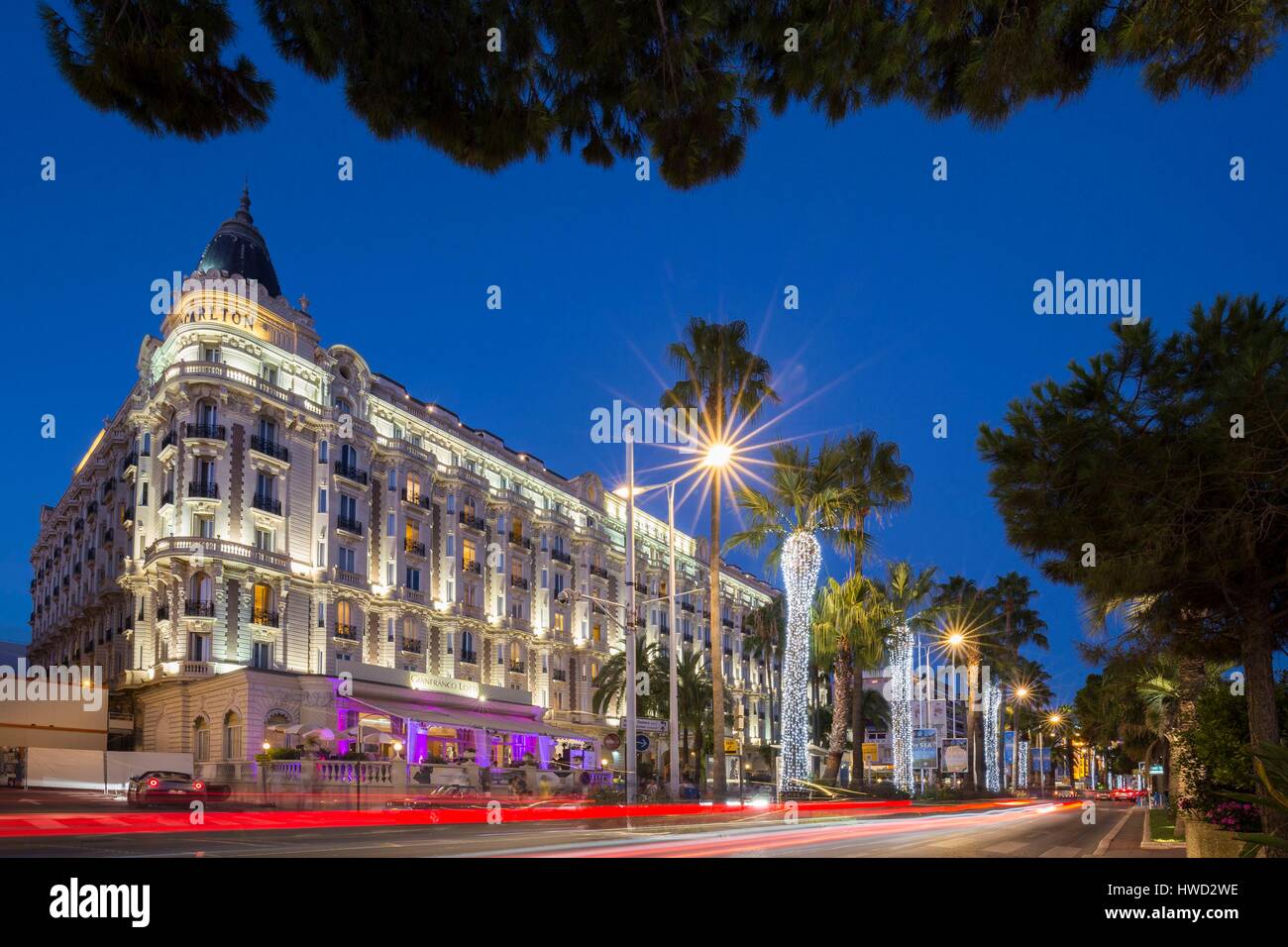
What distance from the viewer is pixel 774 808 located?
1222 inches

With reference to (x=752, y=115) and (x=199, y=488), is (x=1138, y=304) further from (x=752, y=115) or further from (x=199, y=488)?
(x=199, y=488)

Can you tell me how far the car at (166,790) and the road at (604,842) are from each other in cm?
1011

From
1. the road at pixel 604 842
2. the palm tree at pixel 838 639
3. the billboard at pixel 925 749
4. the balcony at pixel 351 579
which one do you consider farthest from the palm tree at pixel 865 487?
the billboard at pixel 925 749

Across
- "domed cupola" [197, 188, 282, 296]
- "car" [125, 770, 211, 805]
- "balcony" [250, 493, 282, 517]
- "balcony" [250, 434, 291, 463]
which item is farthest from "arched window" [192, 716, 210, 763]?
"domed cupola" [197, 188, 282, 296]

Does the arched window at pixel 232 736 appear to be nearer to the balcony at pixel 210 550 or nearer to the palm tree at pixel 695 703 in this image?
the balcony at pixel 210 550

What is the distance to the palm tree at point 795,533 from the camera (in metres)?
35.1

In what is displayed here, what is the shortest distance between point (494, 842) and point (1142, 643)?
11.2 meters

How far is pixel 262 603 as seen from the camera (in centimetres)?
4900

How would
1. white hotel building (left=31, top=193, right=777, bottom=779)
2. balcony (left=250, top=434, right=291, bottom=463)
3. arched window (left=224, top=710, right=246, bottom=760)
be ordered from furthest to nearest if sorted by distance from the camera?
balcony (left=250, top=434, right=291, bottom=463) < white hotel building (left=31, top=193, right=777, bottom=779) < arched window (left=224, top=710, right=246, bottom=760)

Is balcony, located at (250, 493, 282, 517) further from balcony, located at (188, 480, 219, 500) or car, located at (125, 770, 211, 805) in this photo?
car, located at (125, 770, 211, 805)

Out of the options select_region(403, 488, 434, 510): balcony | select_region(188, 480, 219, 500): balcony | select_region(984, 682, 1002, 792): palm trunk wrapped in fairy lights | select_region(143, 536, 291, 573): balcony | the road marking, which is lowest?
select_region(984, 682, 1002, 792): palm trunk wrapped in fairy lights

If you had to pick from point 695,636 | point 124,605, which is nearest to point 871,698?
point 695,636

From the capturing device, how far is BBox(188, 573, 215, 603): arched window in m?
46.7

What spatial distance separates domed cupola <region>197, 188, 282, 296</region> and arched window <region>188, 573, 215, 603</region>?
15229 mm
